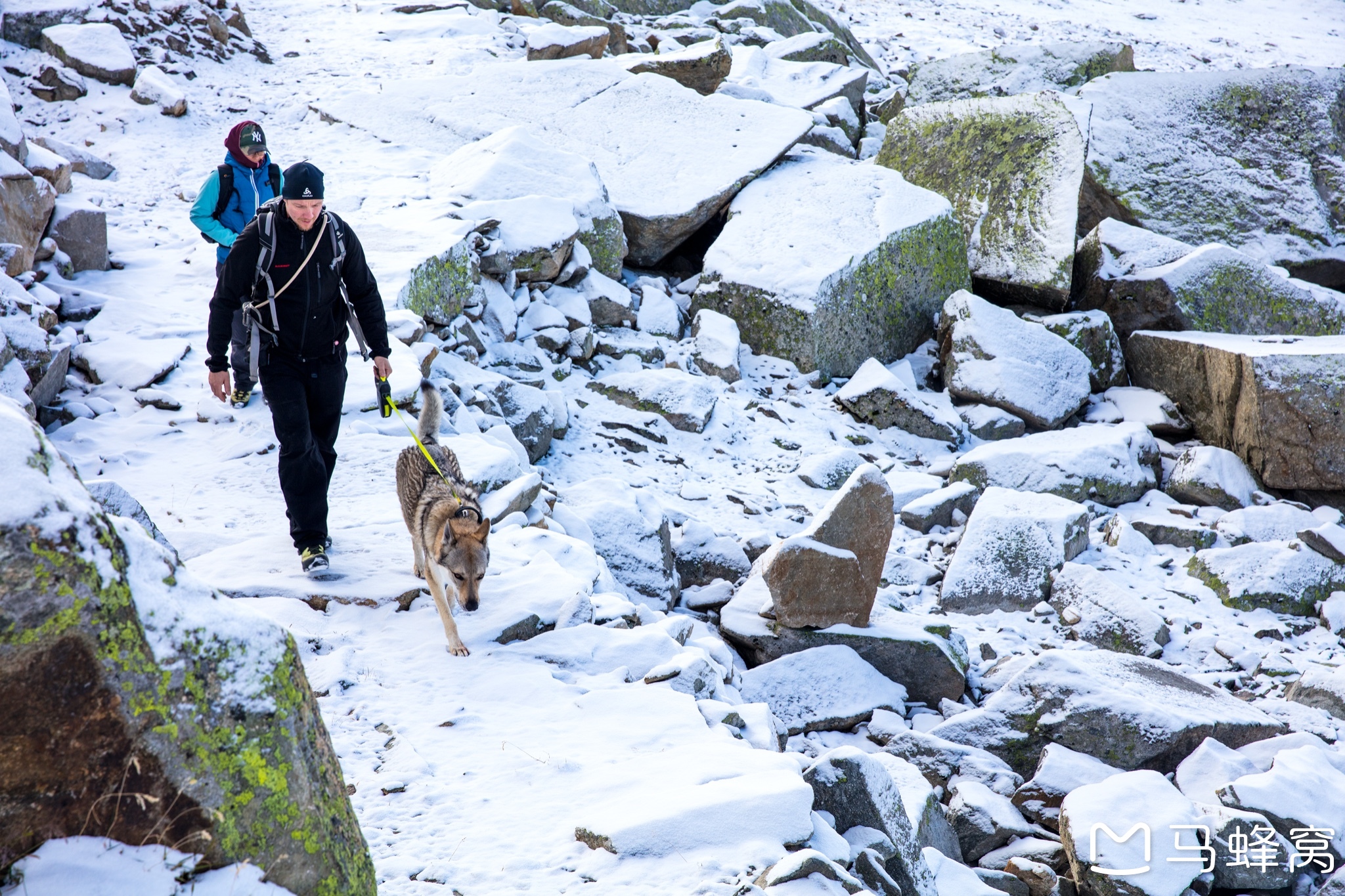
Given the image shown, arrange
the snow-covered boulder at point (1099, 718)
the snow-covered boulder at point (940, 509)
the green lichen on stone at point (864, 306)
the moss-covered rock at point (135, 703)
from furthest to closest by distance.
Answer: the green lichen on stone at point (864, 306) < the snow-covered boulder at point (940, 509) < the snow-covered boulder at point (1099, 718) < the moss-covered rock at point (135, 703)

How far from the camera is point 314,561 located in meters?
5.12

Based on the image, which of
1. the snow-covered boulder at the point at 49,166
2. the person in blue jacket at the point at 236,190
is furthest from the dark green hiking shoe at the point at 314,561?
the snow-covered boulder at the point at 49,166

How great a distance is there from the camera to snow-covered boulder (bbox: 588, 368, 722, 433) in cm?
967

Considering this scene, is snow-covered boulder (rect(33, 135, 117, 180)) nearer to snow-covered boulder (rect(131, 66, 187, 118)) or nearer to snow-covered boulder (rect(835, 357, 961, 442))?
snow-covered boulder (rect(131, 66, 187, 118))

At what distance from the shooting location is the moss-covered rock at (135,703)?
7.00ft

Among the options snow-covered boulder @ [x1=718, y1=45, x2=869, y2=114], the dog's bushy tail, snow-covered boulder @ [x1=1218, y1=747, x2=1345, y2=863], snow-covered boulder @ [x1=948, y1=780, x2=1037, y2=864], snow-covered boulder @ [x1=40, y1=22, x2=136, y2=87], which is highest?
snow-covered boulder @ [x1=40, y1=22, x2=136, y2=87]

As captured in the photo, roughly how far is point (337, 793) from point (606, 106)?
12501mm

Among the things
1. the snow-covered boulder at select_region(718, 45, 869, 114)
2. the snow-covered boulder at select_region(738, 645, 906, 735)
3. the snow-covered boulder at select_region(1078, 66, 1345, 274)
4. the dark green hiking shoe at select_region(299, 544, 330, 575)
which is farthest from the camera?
the snow-covered boulder at select_region(718, 45, 869, 114)

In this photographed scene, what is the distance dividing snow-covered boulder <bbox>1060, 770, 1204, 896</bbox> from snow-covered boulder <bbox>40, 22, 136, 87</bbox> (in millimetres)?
14296

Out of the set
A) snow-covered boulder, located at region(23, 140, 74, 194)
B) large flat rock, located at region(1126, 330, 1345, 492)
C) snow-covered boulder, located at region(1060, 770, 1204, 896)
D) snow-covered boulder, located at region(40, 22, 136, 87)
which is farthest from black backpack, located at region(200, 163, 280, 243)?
large flat rock, located at region(1126, 330, 1345, 492)

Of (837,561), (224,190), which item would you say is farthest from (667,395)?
(224,190)

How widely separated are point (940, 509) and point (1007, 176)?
6373 mm

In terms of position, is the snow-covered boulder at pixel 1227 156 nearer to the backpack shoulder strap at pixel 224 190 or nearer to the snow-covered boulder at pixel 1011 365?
the snow-covered boulder at pixel 1011 365

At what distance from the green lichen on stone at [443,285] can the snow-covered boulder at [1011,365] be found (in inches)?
229
